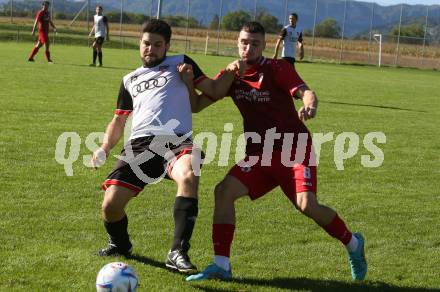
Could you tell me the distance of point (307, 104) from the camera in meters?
5.12

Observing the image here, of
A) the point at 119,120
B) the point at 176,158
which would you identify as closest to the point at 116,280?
the point at 176,158

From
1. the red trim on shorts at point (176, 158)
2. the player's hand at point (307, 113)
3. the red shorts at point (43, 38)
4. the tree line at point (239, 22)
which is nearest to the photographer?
the player's hand at point (307, 113)

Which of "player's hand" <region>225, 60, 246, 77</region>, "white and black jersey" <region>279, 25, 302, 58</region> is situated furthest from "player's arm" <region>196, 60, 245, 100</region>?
"white and black jersey" <region>279, 25, 302, 58</region>

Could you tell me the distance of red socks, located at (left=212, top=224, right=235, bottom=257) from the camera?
209 inches

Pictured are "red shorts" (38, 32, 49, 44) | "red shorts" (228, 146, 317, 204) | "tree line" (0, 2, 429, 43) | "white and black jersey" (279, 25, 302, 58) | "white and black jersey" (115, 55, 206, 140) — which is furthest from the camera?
"tree line" (0, 2, 429, 43)

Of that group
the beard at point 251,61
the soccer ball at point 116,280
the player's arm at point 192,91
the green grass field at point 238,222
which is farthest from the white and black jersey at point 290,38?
the soccer ball at point 116,280

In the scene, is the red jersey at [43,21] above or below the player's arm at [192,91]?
above

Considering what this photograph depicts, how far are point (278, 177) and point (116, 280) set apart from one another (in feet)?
4.92

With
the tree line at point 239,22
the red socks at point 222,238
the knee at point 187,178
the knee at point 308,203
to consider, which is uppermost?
the tree line at point 239,22

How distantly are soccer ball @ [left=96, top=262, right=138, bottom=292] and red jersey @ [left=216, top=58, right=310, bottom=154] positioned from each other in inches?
56.9

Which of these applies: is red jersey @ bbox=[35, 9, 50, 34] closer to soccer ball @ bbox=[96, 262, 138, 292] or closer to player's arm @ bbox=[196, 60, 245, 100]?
player's arm @ bbox=[196, 60, 245, 100]

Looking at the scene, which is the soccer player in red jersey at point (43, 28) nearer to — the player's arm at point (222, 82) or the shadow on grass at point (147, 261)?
the player's arm at point (222, 82)

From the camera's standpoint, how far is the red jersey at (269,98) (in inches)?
215

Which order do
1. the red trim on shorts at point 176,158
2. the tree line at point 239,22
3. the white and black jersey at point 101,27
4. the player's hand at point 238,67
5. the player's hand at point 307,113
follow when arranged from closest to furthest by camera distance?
the player's hand at point 307,113, the player's hand at point 238,67, the red trim on shorts at point 176,158, the white and black jersey at point 101,27, the tree line at point 239,22
